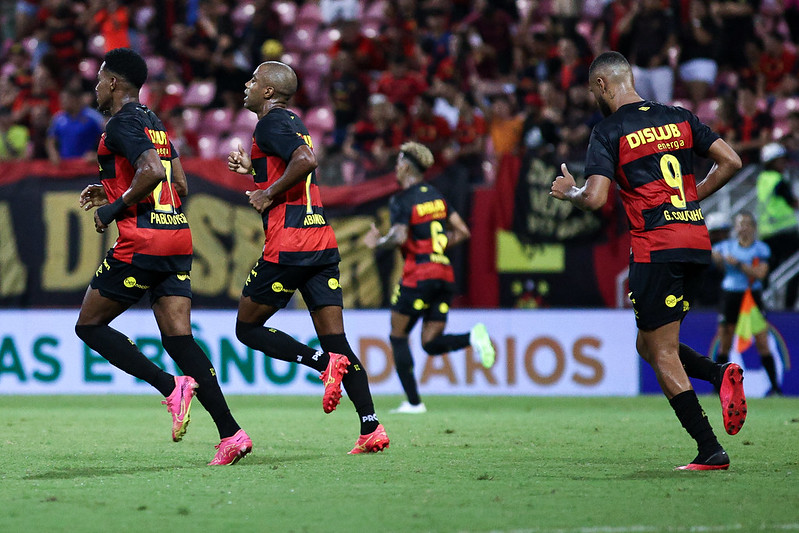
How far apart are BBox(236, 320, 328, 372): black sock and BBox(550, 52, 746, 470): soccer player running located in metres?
1.98

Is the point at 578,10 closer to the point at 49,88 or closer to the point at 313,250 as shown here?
the point at 49,88

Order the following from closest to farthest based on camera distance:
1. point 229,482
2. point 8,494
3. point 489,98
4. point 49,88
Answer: point 8,494 < point 229,482 < point 489,98 < point 49,88

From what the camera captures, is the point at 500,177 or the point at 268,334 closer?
the point at 268,334

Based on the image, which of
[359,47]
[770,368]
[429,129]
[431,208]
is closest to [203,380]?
[431,208]

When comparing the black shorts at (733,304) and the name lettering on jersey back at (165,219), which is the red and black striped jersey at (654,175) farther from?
the black shorts at (733,304)

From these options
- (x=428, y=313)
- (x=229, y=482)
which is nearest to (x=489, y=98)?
(x=428, y=313)

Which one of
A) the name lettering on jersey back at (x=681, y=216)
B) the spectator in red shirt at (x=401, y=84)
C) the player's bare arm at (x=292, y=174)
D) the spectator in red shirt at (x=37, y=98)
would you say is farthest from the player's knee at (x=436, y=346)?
the spectator in red shirt at (x=37, y=98)

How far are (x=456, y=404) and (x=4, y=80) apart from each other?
1000 cm

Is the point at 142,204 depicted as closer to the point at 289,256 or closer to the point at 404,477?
the point at 289,256

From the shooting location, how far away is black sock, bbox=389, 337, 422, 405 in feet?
37.4

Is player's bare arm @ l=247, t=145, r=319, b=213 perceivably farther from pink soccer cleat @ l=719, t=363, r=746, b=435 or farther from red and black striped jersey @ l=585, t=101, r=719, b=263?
pink soccer cleat @ l=719, t=363, r=746, b=435

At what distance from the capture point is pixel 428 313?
1170 cm

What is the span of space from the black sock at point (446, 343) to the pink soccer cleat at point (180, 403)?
518 cm

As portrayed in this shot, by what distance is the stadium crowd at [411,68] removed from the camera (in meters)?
15.5
